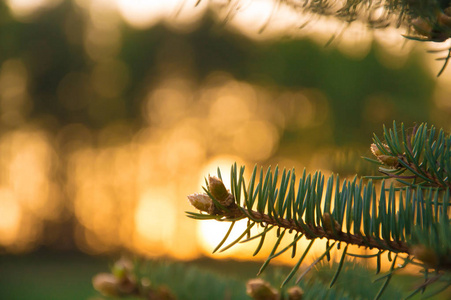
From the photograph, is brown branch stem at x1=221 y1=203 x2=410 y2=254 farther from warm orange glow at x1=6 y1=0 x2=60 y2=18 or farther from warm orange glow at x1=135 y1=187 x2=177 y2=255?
warm orange glow at x1=6 y1=0 x2=60 y2=18

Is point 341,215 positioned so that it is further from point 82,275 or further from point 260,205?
point 82,275

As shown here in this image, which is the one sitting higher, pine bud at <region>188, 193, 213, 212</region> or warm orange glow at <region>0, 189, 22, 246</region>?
pine bud at <region>188, 193, 213, 212</region>

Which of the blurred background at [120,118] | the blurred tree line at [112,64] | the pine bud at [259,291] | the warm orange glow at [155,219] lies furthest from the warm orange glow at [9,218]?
the pine bud at [259,291]

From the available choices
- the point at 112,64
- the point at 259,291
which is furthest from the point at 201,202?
the point at 112,64

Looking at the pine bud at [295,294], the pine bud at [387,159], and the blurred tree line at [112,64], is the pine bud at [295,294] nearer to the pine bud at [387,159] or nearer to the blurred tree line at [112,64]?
A: the pine bud at [387,159]

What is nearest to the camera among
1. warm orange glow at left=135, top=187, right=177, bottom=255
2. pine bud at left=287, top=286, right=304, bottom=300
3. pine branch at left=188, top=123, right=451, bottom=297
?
pine branch at left=188, top=123, right=451, bottom=297

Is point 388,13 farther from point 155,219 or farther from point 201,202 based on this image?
point 155,219

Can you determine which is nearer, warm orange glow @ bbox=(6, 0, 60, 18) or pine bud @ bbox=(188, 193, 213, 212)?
pine bud @ bbox=(188, 193, 213, 212)

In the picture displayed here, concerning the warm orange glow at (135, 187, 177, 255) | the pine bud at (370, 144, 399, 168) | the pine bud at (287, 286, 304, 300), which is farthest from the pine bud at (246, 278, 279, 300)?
the warm orange glow at (135, 187, 177, 255)

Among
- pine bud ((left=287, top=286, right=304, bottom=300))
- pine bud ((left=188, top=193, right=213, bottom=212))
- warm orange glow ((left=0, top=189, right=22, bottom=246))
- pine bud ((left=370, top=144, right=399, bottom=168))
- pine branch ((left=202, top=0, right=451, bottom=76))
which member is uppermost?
pine branch ((left=202, top=0, right=451, bottom=76))

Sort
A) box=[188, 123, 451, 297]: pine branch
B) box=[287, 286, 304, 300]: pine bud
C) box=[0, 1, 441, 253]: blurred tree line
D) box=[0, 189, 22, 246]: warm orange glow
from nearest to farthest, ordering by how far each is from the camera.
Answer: box=[188, 123, 451, 297]: pine branch < box=[287, 286, 304, 300]: pine bud < box=[0, 189, 22, 246]: warm orange glow < box=[0, 1, 441, 253]: blurred tree line
